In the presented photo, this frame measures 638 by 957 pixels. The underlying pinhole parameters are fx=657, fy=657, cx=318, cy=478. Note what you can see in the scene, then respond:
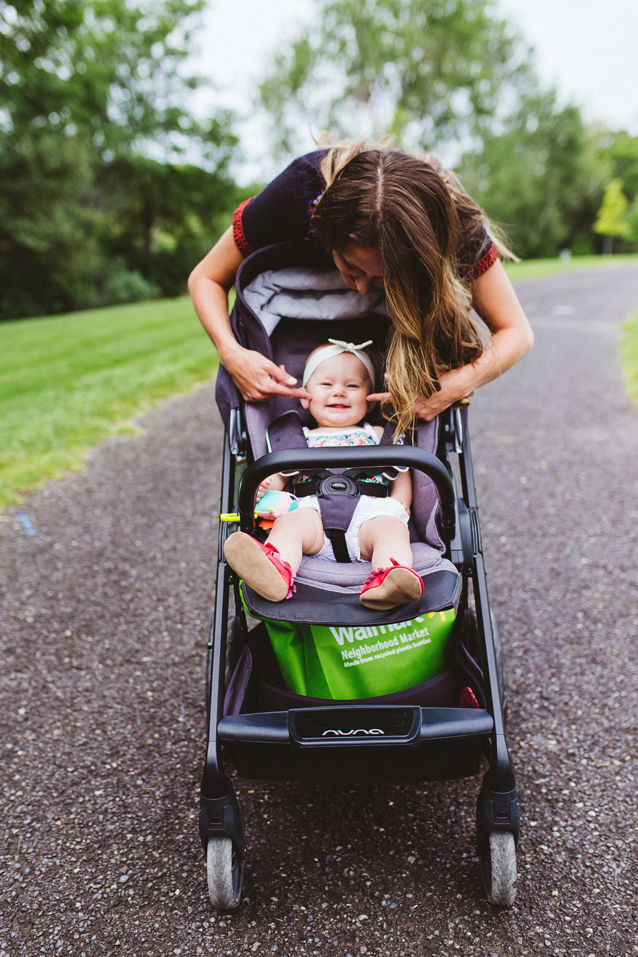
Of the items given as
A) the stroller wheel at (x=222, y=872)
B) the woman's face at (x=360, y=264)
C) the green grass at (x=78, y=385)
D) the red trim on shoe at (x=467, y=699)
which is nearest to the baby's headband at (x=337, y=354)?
the woman's face at (x=360, y=264)

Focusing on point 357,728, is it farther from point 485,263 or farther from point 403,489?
point 485,263

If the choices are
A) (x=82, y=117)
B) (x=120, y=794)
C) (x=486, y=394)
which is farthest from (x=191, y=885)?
(x=82, y=117)

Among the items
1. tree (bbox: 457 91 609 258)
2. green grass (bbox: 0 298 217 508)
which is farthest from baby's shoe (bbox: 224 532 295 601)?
tree (bbox: 457 91 609 258)

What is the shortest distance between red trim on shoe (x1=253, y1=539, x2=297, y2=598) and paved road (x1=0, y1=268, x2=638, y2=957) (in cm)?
78

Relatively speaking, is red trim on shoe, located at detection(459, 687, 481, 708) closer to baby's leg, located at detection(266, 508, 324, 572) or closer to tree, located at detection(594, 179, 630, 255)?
baby's leg, located at detection(266, 508, 324, 572)

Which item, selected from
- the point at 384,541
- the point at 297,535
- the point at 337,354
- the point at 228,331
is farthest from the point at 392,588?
the point at 228,331

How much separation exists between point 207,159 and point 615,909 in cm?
3201

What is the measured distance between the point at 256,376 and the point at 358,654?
96cm

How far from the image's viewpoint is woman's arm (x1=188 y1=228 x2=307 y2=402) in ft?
7.02

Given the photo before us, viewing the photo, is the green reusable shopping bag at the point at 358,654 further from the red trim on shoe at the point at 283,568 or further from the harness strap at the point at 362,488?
the harness strap at the point at 362,488

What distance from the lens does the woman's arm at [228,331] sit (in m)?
2.14

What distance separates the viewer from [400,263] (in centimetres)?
187

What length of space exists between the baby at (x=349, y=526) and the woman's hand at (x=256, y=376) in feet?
0.59

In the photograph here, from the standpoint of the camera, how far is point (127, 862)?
5.95 ft
